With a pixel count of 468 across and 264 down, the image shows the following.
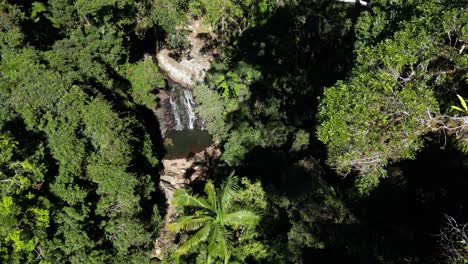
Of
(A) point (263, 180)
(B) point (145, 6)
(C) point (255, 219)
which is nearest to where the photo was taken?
(C) point (255, 219)

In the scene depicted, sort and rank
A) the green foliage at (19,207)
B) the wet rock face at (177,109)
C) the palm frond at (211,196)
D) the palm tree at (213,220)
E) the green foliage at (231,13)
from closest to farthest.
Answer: the green foliage at (19,207) < the palm tree at (213,220) < the palm frond at (211,196) < the green foliage at (231,13) < the wet rock face at (177,109)

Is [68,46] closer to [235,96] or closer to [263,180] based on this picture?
[235,96]

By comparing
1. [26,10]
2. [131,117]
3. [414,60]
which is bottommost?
[131,117]

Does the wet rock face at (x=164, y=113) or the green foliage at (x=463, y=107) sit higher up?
the green foliage at (x=463, y=107)

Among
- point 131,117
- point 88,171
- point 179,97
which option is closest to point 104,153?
point 88,171

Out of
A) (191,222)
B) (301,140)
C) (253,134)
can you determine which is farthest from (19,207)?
(301,140)

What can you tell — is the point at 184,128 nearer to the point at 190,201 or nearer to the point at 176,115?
the point at 176,115

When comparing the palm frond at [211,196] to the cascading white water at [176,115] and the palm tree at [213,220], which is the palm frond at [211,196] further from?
the cascading white water at [176,115]

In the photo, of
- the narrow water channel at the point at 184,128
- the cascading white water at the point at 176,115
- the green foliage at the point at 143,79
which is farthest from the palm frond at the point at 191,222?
the cascading white water at the point at 176,115
